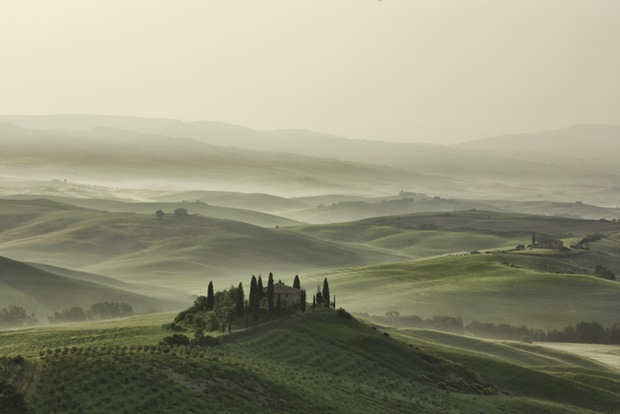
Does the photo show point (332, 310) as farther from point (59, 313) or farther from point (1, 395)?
point (59, 313)

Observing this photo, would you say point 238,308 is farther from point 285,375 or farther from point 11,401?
point 11,401

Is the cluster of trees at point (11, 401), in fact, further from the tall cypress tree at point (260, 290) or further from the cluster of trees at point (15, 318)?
the cluster of trees at point (15, 318)

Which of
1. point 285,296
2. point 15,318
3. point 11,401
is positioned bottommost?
point 15,318

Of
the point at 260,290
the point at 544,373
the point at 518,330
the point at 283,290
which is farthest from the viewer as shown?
the point at 518,330

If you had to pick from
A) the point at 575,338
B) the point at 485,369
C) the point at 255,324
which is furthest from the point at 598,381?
the point at 575,338

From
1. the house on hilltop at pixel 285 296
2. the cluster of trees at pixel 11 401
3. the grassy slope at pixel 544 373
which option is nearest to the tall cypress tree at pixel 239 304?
the house on hilltop at pixel 285 296

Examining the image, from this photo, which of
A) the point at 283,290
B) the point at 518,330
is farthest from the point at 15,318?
the point at 518,330
